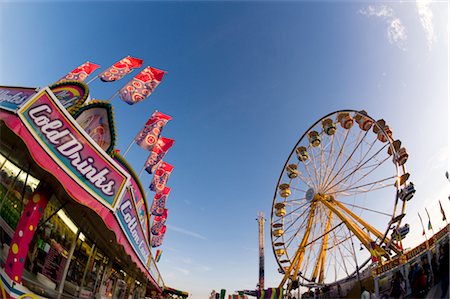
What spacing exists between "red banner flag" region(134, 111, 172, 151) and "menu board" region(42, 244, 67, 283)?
615 cm

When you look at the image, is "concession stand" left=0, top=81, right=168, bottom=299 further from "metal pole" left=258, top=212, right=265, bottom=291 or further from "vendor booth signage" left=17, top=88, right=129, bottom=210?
"metal pole" left=258, top=212, right=265, bottom=291

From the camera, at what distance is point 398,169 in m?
17.2

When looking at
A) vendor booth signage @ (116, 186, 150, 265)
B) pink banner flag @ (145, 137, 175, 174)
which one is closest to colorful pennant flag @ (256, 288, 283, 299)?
pink banner flag @ (145, 137, 175, 174)

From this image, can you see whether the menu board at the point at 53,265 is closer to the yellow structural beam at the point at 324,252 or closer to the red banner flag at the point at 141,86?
the red banner flag at the point at 141,86

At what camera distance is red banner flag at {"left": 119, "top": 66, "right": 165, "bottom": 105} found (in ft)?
35.4

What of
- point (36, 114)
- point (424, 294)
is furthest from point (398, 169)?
point (36, 114)

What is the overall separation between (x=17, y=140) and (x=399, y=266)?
16.1 meters

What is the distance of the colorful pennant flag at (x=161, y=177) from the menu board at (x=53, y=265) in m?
9.31

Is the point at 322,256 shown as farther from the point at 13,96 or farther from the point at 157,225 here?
the point at 13,96

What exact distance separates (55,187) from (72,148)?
1293mm

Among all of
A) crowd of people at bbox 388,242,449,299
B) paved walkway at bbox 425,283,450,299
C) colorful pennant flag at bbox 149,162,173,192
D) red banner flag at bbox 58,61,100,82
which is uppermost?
red banner flag at bbox 58,61,100,82

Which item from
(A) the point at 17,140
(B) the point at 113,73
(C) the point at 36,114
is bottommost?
(A) the point at 17,140

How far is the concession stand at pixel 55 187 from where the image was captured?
498 cm

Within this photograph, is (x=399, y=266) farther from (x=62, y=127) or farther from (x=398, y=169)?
(x=62, y=127)
